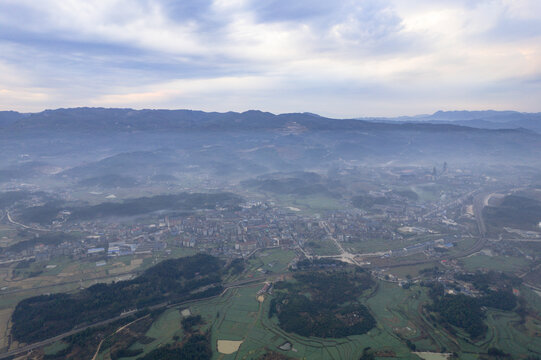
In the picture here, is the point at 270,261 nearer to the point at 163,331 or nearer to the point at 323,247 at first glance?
the point at 323,247

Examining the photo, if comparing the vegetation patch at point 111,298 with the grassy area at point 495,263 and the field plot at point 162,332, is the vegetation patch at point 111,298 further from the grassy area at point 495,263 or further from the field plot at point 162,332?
the grassy area at point 495,263

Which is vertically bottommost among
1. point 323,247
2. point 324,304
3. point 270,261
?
point 323,247

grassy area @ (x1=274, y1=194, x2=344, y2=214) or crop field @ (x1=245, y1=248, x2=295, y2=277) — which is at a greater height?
crop field @ (x1=245, y1=248, x2=295, y2=277)

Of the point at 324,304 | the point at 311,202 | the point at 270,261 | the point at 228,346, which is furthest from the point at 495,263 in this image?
the point at 311,202

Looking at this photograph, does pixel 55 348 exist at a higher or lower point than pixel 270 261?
higher

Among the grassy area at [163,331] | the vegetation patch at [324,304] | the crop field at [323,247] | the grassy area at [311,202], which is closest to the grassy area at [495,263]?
the vegetation patch at [324,304]

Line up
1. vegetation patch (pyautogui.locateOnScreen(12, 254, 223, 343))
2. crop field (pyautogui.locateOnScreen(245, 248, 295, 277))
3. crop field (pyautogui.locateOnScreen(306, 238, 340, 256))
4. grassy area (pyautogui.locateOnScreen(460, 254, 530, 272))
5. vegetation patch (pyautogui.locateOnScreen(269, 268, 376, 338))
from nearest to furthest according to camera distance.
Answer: vegetation patch (pyautogui.locateOnScreen(269, 268, 376, 338)) < vegetation patch (pyautogui.locateOnScreen(12, 254, 223, 343)) < crop field (pyautogui.locateOnScreen(245, 248, 295, 277)) < grassy area (pyautogui.locateOnScreen(460, 254, 530, 272)) < crop field (pyautogui.locateOnScreen(306, 238, 340, 256))

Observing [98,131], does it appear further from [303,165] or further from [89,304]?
[89,304]

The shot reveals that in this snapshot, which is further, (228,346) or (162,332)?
(162,332)

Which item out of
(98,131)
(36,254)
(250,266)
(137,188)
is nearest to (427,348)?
(250,266)

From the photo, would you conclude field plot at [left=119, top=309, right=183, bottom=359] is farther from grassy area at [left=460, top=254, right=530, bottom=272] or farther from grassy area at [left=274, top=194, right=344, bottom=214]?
grassy area at [left=274, top=194, right=344, bottom=214]

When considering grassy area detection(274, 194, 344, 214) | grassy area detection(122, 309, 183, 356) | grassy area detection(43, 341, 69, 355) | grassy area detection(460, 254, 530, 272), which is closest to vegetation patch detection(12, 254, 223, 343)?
grassy area detection(43, 341, 69, 355)
